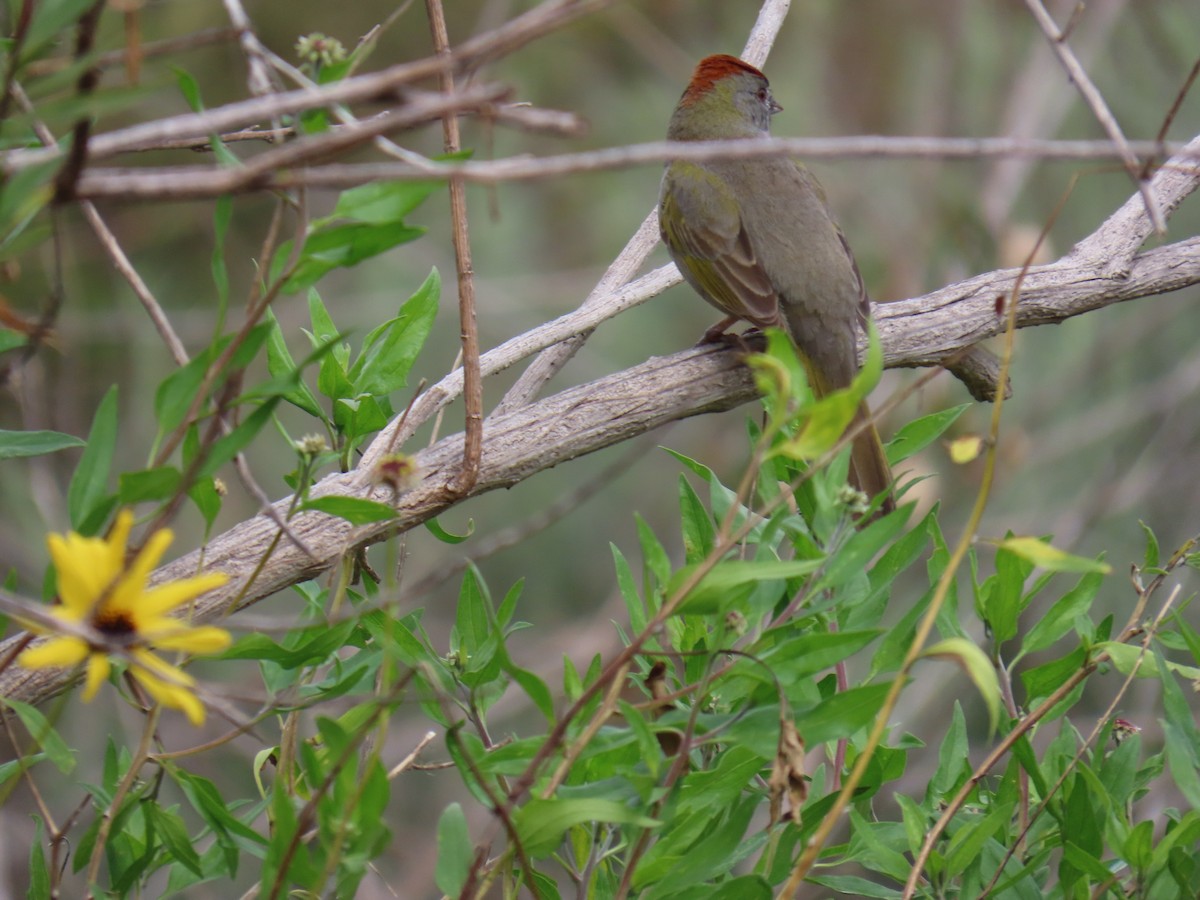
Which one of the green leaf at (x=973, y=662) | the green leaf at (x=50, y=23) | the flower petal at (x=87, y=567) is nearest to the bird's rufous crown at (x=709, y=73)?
the green leaf at (x=50, y=23)

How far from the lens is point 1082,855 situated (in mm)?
1853

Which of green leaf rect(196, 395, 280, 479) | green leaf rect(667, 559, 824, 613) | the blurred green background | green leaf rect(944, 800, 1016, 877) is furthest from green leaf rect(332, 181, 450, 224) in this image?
the blurred green background

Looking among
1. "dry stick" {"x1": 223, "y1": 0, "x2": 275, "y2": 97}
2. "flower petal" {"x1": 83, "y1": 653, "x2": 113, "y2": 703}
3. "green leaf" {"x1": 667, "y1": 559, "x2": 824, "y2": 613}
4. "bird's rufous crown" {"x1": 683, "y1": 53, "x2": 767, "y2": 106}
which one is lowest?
"green leaf" {"x1": 667, "y1": 559, "x2": 824, "y2": 613}

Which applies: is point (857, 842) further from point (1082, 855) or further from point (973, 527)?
point (973, 527)

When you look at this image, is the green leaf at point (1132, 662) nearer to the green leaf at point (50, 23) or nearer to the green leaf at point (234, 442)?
the green leaf at point (234, 442)

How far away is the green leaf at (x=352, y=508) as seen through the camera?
5.95ft

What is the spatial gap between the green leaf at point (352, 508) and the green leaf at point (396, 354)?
67 centimetres

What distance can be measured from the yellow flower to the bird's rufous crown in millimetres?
3987

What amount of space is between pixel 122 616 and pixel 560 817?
0.60m

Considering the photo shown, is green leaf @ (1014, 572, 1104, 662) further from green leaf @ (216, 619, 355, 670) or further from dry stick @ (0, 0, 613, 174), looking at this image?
dry stick @ (0, 0, 613, 174)

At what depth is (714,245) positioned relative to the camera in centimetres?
434

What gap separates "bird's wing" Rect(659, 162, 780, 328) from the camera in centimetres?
423

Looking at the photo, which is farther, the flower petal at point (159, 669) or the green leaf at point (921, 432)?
the green leaf at point (921, 432)

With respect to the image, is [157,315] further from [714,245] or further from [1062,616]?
[714,245]
